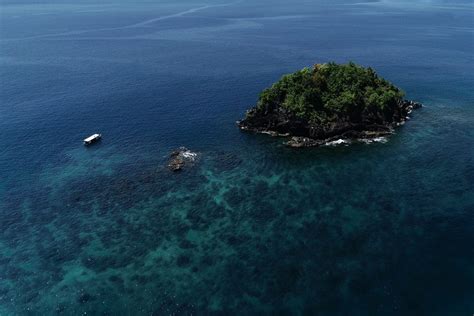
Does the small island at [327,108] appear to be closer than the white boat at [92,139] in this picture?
Yes

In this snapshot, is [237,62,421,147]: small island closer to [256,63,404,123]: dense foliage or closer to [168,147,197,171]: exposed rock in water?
[256,63,404,123]: dense foliage

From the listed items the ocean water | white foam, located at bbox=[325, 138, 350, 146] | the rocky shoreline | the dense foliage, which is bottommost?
the ocean water

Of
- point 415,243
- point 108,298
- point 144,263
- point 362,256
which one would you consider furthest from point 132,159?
point 415,243

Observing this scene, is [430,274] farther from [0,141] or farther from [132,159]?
[0,141]

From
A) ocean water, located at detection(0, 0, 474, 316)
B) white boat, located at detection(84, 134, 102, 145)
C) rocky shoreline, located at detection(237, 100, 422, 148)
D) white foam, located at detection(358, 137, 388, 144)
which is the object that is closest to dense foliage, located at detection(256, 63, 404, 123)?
rocky shoreline, located at detection(237, 100, 422, 148)

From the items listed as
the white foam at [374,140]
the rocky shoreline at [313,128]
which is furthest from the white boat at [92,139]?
the white foam at [374,140]

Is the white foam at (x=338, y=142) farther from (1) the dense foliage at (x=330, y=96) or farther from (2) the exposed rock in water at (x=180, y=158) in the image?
(2) the exposed rock in water at (x=180, y=158)

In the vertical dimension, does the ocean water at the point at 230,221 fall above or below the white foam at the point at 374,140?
below
